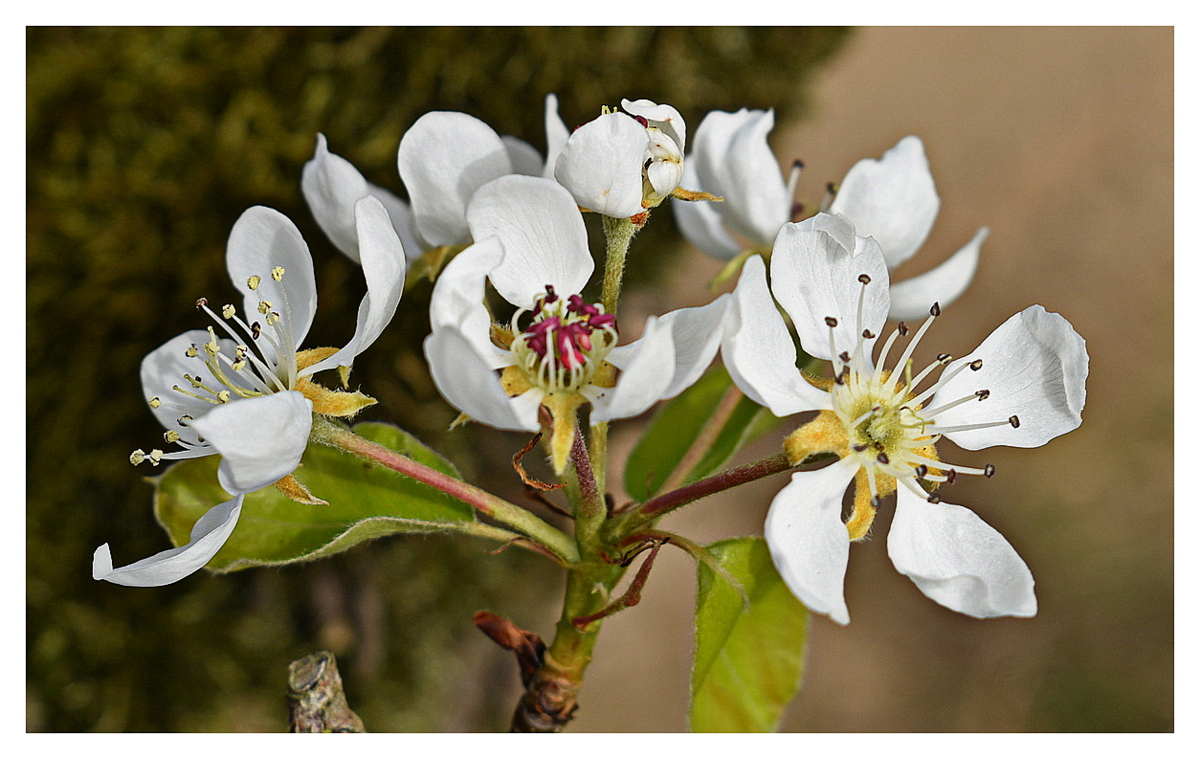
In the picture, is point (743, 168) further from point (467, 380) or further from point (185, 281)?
point (185, 281)

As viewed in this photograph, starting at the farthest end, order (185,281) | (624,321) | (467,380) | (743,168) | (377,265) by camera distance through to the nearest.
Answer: (624,321) → (185,281) → (743,168) → (377,265) → (467,380)

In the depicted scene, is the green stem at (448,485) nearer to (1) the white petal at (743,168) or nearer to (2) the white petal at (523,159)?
(2) the white petal at (523,159)

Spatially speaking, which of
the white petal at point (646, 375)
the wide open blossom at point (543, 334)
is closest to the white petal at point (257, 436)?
the wide open blossom at point (543, 334)

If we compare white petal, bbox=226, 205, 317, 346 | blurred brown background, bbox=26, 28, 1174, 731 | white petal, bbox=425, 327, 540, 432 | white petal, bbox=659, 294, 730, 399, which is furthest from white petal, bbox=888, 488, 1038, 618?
blurred brown background, bbox=26, 28, 1174, 731

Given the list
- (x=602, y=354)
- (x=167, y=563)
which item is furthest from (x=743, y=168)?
(x=167, y=563)

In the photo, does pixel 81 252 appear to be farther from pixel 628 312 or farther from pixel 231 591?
pixel 628 312

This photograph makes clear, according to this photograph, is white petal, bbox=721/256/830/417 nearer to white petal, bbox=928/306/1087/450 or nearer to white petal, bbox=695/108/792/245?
white petal, bbox=928/306/1087/450
